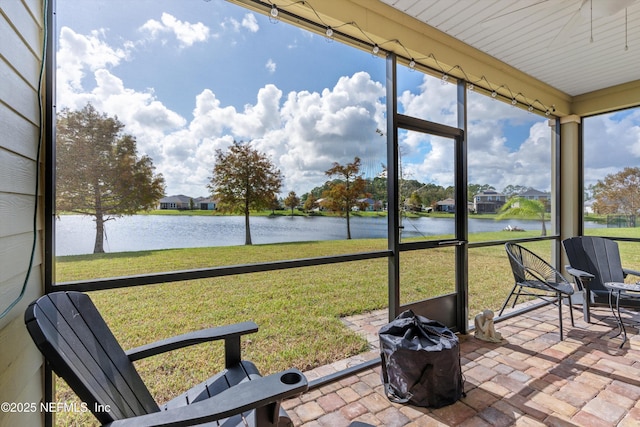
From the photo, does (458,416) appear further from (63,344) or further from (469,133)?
(469,133)

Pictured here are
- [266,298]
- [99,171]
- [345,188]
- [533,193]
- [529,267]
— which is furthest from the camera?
[533,193]

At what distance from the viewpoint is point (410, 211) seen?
9.26ft

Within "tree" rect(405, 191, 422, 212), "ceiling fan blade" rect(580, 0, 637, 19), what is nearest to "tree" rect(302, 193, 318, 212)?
"tree" rect(405, 191, 422, 212)

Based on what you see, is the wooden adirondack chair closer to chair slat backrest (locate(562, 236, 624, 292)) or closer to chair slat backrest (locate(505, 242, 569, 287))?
chair slat backrest (locate(505, 242, 569, 287))

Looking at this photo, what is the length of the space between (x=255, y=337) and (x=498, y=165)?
3.54m

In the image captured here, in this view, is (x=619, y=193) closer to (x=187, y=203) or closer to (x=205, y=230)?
(x=205, y=230)

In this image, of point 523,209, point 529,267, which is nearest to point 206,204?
point 529,267

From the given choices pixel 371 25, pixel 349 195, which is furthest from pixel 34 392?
pixel 371 25

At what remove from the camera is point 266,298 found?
313 centimetres

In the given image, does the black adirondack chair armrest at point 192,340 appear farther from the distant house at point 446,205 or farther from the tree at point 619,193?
the tree at point 619,193

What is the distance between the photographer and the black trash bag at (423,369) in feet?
6.47

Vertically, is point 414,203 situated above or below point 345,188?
below

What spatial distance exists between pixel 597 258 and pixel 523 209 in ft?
3.17

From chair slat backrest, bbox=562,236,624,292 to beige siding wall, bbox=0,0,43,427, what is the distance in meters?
4.93
